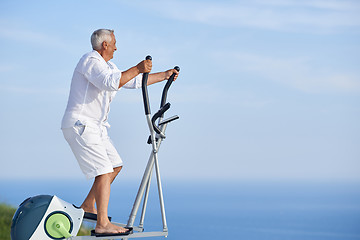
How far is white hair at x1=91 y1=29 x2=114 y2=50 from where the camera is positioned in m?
3.21

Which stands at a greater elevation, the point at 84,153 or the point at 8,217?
the point at 84,153

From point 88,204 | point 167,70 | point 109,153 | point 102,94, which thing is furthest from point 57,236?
point 167,70

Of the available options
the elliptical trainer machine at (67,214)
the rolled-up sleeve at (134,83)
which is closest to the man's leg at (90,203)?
the elliptical trainer machine at (67,214)

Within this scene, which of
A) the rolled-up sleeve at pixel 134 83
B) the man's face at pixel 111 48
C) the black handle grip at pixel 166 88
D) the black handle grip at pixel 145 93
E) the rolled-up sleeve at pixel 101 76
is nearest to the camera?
the rolled-up sleeve at pixel 101 76

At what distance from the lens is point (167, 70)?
3566 mm

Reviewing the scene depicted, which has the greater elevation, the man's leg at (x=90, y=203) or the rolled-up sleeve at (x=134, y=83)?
the rolled-up sleeve at (x=134, y=83)

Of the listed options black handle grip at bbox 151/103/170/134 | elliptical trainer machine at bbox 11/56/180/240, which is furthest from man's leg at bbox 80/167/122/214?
black handle grip at bbox 151/103/170/134

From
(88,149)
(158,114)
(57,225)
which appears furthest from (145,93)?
(57,225)

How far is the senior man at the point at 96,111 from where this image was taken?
3.04m

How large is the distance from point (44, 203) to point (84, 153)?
42 cm

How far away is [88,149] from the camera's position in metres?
3.11

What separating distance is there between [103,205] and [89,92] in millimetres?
720

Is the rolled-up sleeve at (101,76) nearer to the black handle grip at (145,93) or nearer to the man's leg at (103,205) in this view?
the black handle grip at (145,93)

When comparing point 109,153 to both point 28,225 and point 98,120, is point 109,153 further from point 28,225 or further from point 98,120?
point 28,225
